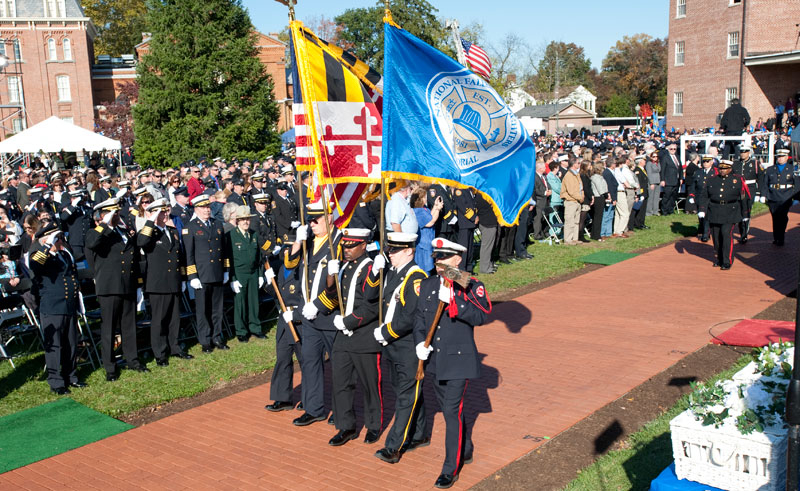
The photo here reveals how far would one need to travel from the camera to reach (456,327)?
247 inches

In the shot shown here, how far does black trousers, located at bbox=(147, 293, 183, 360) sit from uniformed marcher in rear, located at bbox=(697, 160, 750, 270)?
1089 cm

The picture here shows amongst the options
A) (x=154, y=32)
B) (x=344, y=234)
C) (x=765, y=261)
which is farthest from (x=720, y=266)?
(x=154, y=32)

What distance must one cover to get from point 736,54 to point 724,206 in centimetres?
3321

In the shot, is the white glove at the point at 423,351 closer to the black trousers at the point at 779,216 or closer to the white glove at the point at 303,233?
the white glove at the point at 303,233

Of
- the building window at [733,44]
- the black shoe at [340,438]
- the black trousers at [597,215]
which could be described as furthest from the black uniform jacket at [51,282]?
the building window at [733,44]

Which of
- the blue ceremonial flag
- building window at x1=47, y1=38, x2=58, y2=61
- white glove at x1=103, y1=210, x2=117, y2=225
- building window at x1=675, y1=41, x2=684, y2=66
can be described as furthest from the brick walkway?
building window at x1=47, y1=38, x2=58, y2=61

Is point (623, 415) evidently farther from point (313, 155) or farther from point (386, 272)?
point (313, 155)

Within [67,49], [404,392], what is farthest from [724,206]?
[67,49]

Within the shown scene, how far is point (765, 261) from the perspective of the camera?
1566cm

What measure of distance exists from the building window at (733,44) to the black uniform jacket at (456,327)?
43.3m

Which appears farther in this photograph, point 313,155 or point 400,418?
point 313,155

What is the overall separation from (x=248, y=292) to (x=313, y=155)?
13.1 ft

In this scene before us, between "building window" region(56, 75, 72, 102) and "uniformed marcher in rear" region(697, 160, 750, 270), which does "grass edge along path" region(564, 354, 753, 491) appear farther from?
"building window" region(56, 75, 72, 102)

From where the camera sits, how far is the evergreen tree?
127 feet
